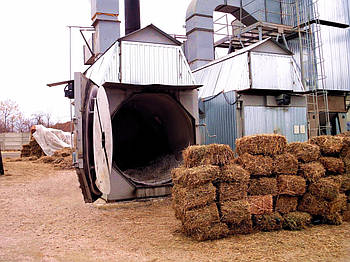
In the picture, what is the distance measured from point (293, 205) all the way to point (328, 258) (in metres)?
1.81

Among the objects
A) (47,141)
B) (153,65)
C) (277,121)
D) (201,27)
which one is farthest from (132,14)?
(47,141)

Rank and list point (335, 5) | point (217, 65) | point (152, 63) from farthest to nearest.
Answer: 1. point (335, 5)
2. point (217, 65)
3. point (152, 63)

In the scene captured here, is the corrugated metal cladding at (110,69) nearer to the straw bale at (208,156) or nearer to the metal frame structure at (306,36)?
the straw bale at (208,156)

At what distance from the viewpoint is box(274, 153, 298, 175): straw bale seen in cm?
663

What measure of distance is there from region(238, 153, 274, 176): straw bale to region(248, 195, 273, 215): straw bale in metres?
0.44

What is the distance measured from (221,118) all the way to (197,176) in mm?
7054

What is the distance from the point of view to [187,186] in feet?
19.7

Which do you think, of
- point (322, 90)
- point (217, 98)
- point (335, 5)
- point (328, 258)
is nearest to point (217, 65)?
point (217, 98)

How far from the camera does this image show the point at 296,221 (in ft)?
21.0

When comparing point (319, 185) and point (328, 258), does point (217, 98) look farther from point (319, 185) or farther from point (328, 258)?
point (328, 258)

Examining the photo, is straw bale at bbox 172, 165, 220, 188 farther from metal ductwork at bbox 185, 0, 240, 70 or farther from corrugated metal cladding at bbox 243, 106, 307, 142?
metal ductwork at bbox 185, 0, 240, 70

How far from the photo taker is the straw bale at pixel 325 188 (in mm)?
6477

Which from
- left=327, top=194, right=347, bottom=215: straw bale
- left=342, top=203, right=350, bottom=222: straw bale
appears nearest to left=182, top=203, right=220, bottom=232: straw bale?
Answer: left=327, top=194, right=347, bottom=215: straw bale

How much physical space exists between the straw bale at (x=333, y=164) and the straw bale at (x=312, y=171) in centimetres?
15
